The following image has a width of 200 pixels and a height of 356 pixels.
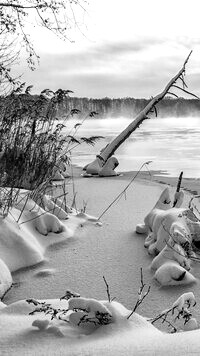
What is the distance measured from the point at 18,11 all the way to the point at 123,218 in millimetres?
5369

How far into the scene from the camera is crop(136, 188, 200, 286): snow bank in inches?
102

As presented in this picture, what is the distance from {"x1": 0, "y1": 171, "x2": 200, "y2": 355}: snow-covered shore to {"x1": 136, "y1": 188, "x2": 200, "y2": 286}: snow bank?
0.06 meters

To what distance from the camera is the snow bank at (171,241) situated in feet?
8.49

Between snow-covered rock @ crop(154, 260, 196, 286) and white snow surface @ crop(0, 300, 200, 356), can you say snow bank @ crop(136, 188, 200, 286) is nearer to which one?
snow-covered rock @ crop(154, 260, 196, 286)

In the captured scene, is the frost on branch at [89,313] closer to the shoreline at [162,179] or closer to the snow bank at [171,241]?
the snow bank at [171,241]

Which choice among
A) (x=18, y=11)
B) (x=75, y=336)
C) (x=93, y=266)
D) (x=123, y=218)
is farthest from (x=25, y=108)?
(x=18, y=11)

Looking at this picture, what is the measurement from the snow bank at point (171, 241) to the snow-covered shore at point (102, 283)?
0.20ft

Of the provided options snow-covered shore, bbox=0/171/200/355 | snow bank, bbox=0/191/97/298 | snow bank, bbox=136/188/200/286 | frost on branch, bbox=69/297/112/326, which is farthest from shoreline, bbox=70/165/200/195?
frost on branch, bbox=69/297/112/326

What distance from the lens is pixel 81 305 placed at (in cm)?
167

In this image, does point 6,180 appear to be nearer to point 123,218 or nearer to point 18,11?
point 123,218

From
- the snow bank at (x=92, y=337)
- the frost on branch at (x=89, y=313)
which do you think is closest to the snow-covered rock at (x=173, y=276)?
the snow bank at (x=92, y=337)

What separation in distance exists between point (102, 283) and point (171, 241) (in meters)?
0.56

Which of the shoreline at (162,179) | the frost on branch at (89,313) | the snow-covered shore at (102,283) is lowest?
the shoreline at (162,179)

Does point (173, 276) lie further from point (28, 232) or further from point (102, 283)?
point (28, 232)
